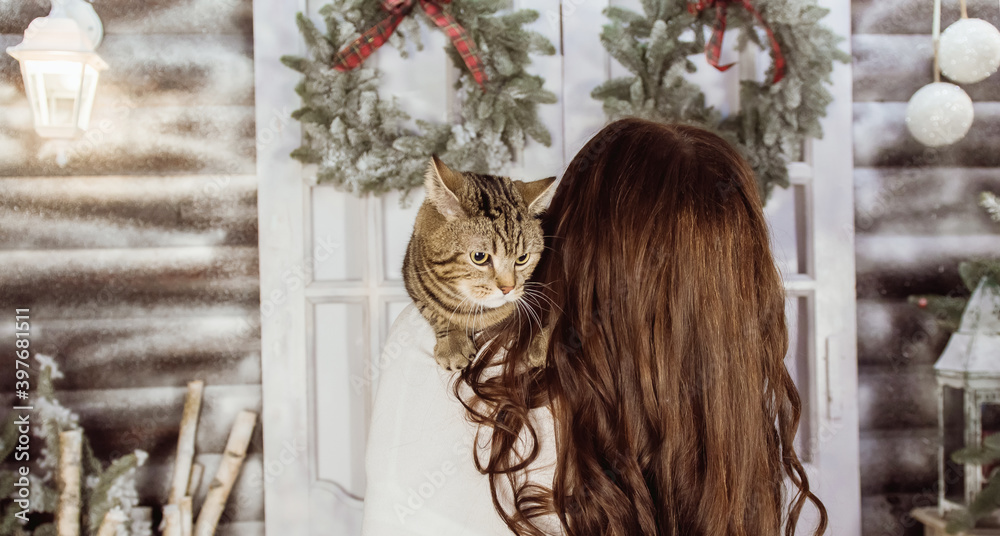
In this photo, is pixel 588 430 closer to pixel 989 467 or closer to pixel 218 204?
pixel 218 204

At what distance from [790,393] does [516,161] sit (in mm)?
1117

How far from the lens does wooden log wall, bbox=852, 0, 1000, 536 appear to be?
2.13 meters

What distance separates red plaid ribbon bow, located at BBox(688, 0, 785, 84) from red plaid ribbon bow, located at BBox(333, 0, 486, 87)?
652 millimetres

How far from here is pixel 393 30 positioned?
5.65ft

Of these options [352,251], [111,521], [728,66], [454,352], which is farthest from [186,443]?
[728,66]

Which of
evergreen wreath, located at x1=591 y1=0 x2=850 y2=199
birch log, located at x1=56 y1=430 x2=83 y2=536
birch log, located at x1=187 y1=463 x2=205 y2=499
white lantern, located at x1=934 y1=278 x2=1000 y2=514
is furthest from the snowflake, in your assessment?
white lantern, located at x1=934 y1=278 x2=1000 y2=514

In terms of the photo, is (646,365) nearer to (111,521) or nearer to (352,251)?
(352,251)

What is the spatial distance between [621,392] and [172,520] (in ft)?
5.27

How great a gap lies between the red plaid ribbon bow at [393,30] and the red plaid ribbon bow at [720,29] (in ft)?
2.14

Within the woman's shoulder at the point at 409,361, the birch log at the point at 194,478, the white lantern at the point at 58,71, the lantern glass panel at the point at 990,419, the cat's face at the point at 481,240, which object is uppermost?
the white lantern at the point at 58,71

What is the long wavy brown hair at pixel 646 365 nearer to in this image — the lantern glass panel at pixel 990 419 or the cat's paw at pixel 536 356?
the cat's paw at pixel 536 356

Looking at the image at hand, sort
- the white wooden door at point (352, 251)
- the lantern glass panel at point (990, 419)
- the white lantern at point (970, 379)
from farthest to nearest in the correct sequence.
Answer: the lantern glass panel at point (990, 419) → the white wooden door at point (352, 251) → the white lantern at point (970, 379)

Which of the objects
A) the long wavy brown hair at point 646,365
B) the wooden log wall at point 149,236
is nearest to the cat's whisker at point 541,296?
the long wavy brown hair at point 646,365

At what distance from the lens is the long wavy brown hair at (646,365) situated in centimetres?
87
